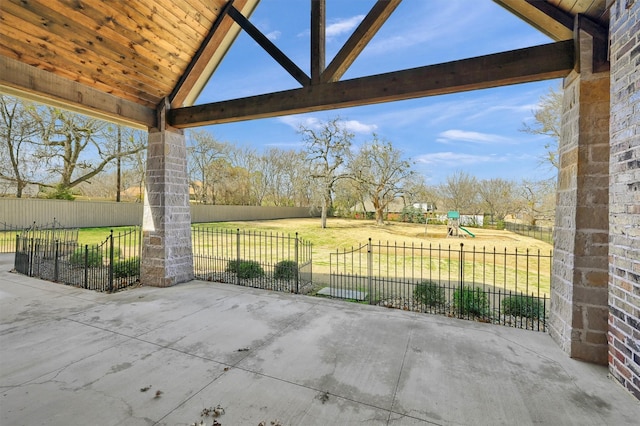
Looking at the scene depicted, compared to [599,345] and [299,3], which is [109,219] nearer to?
[299,3]

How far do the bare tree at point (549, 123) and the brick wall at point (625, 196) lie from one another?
485 inches

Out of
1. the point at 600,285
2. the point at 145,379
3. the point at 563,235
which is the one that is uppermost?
the point at 563,235

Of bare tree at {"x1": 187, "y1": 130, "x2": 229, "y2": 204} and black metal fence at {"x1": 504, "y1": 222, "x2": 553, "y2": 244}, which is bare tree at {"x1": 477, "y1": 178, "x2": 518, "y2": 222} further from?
bare tree at {"x1": 187, "y1": 130, "x2": 229, "y2": 204}

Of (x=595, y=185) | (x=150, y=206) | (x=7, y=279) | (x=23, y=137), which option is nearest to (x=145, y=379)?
(x=150, y=206)

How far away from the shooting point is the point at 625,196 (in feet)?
6.81

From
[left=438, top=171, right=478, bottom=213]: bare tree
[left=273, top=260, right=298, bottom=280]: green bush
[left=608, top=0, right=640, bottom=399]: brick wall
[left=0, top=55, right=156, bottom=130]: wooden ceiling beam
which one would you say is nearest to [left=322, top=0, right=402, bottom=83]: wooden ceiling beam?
[left=608, top=0, right=640, bottom=399]: brick wall

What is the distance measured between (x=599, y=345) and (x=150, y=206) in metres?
6.46

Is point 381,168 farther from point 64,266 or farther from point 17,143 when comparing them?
point 17,143

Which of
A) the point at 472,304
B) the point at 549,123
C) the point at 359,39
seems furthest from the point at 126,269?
the point at 549,123

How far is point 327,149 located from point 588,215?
58.8 feet

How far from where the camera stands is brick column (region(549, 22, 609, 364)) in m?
2.56

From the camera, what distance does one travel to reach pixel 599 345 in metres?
2.58

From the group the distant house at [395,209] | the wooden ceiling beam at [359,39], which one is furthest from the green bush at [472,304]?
the distant house at [395,209]

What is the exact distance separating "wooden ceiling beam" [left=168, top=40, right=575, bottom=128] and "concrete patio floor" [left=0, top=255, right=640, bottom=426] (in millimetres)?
2882
